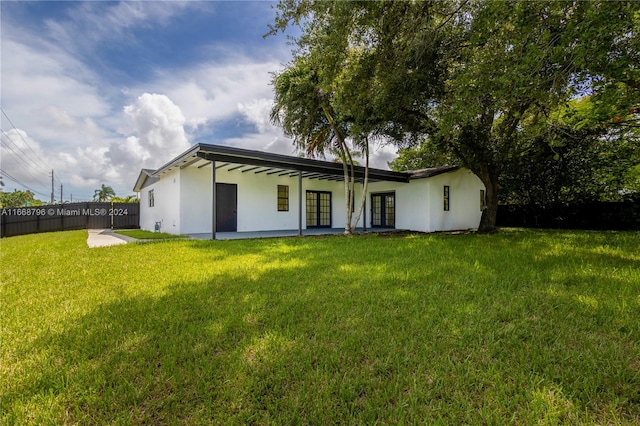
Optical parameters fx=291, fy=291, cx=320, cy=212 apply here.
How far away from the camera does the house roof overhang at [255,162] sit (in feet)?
26.6

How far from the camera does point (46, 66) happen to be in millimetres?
6293

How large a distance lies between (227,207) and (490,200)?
32.9ft

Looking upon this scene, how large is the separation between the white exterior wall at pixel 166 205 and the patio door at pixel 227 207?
1356mm

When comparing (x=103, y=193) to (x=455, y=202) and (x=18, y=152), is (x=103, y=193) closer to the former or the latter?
(x=18, y=152)

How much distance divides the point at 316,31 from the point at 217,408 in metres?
6.91

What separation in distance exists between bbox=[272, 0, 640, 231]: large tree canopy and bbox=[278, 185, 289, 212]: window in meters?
4.74

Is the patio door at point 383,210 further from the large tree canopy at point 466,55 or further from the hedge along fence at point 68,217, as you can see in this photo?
the hedge along fence at point 68,217

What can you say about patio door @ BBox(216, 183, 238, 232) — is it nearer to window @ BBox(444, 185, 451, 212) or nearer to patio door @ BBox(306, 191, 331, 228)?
patio door @ BBox(306, 191, 331, 228)

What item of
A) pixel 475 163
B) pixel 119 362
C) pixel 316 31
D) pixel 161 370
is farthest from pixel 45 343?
pixel 475 163

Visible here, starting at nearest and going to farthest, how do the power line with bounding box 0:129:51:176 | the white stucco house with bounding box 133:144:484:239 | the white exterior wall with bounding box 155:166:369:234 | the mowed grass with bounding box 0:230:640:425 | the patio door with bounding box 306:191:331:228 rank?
the mowed grass with bounding box 0:230:640:425 → the white stucco house with bounding box 133:144:484:239 → the white exterior wall with bounding box 155:166:369:234 → the patio door with bounding box 306:191:331:228 → the power line with bounding box 0:129:51:176

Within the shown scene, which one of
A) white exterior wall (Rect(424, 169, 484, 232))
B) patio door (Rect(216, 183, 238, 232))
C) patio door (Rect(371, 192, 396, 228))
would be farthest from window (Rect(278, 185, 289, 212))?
white exterior wall (Rect(424, 169, 484, 232))

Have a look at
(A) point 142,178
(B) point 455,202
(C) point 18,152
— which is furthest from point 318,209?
(C) point 18,152

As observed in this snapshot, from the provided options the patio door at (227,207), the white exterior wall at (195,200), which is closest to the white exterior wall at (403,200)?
the patio door at (227,207)

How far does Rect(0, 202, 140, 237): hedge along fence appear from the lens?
13.9 m
